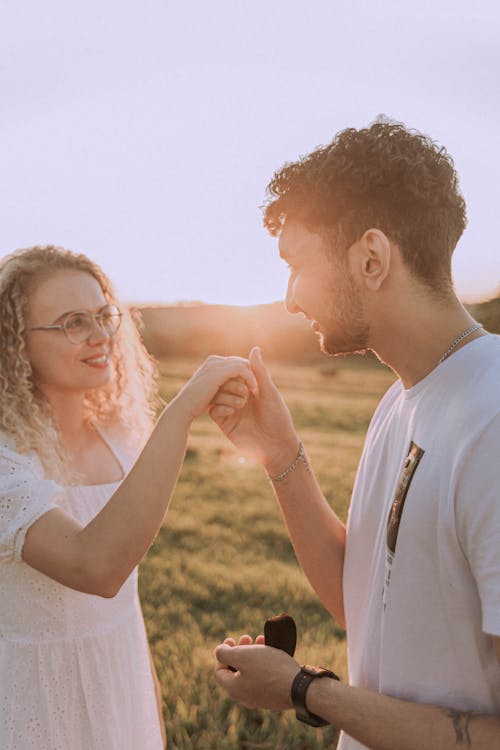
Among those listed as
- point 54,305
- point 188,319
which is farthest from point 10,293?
point 188,319

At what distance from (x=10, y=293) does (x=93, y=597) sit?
4.35ft

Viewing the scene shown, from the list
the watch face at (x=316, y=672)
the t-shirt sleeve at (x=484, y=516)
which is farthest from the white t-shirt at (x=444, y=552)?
the watch face at (x=316, y=672)

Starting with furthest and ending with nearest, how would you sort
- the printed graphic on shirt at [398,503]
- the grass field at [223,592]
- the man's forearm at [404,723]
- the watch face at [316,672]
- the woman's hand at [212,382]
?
1. the grass field at [223,592]
2. the woman's hand at [212,382]
3. the watch face at [316,672]
4. the printed graphic on shirt at [398,503]
5. the man's forearm at [404,723]

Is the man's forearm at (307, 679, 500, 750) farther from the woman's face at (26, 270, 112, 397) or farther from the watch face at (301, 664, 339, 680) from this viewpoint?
the woman's face at (26, 270, 112, 397)

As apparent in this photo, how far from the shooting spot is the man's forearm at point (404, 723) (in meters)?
2.02

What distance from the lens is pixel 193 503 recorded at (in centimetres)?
1296

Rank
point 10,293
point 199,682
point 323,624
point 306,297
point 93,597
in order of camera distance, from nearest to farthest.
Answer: point 306,297 < point 93,597 < point 10,293 < point 199,682 < point 323,624

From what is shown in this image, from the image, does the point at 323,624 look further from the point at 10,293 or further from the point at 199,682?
the point at 10,293

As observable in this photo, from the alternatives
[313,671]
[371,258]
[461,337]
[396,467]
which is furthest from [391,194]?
[313,671]

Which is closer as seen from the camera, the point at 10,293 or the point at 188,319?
the point at 10,293

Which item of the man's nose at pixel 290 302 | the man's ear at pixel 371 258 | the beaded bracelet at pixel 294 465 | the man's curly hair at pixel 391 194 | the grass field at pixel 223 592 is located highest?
the man's curly hair at pixel 391 194

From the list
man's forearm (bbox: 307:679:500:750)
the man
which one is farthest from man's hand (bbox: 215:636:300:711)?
man's forearm (bbox: 307:679:500:750)

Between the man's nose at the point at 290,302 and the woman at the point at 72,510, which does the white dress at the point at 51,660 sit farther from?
the man's nose at the point at 290,302

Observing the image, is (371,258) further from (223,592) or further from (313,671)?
(223,592)
